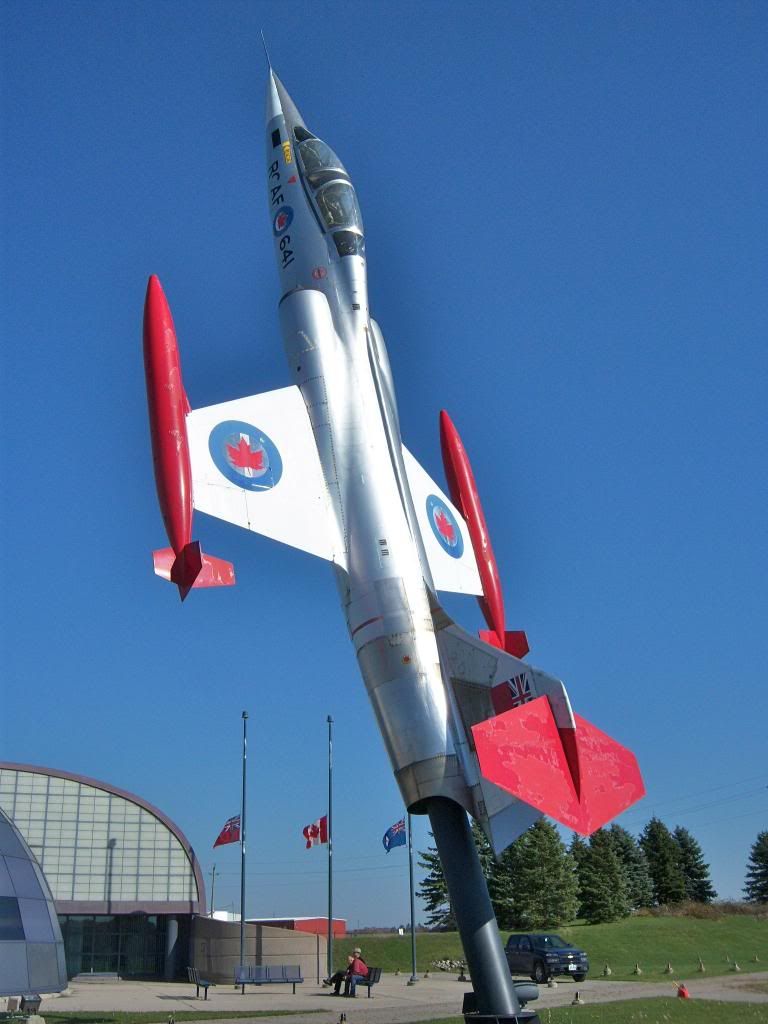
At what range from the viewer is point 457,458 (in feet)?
61.4

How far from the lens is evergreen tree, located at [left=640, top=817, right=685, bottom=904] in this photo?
62.5 metres

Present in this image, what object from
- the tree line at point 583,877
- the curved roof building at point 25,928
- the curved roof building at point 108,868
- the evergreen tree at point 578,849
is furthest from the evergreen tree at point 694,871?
the curved roof building at point 25,928

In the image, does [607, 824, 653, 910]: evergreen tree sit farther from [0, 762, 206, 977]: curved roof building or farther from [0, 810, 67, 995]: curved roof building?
[0, 810, 67, 995]: curved roof building

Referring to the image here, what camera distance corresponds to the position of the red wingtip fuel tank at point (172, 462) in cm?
1332

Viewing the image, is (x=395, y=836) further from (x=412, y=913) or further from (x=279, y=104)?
(x=279, y=104)

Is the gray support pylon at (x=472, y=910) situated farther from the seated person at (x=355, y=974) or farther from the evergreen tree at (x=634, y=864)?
the evergreen tree at (x=634, y=864)

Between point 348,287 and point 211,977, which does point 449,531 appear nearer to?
point 348,287

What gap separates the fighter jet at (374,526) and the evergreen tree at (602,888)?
3652 centimetres

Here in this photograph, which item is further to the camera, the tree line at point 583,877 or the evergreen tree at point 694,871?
the evergreen tree at point 694,871

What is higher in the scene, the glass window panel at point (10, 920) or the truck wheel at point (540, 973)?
the glass window panel at point (10, 920)

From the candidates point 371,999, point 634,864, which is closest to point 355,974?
point 371,999

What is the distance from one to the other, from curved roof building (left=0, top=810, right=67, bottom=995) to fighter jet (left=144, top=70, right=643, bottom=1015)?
7639mm

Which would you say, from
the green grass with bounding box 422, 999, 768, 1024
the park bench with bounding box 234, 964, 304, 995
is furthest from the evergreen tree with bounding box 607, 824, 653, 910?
the green grass with bounding box 422, 999, 768, 1024

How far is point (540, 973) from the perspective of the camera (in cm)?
2408
